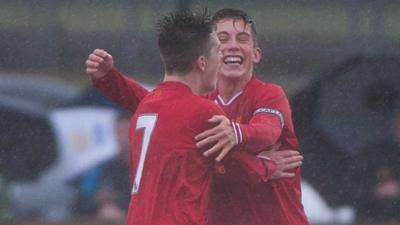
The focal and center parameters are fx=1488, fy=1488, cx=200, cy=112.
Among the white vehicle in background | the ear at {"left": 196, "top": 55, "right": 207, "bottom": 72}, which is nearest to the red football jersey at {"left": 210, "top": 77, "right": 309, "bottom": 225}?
the ear at {"left": 196, "top": 55, "right": 207, "bottom": 72}

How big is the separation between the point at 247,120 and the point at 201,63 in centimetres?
56

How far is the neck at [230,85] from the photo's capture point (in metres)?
5.41

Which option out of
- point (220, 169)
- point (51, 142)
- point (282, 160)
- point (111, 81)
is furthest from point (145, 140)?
point (51, 142)

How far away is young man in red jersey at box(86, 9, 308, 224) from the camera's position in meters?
5.10

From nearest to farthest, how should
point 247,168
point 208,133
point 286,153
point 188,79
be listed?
point 208,133, point 188,79, point 247,168, point 286,153

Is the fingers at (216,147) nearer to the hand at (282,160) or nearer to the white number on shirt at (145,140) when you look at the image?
the white number on shirt at (145,140)

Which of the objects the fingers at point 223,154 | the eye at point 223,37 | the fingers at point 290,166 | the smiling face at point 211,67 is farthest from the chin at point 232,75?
the fingers at point 223,154

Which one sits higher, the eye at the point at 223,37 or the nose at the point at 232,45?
the eye at the point at 223,37

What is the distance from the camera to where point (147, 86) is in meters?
6.85

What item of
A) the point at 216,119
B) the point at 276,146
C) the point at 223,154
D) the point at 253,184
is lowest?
the point at 253,184

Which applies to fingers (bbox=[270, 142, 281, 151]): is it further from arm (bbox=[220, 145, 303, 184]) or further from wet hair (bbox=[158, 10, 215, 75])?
wet hair (bbox=[158, 10, 215, 75])

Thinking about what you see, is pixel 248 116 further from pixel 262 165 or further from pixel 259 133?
pixel 259 133

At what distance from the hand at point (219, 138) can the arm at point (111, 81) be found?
665mm

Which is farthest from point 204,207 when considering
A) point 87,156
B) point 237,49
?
point 87,156
